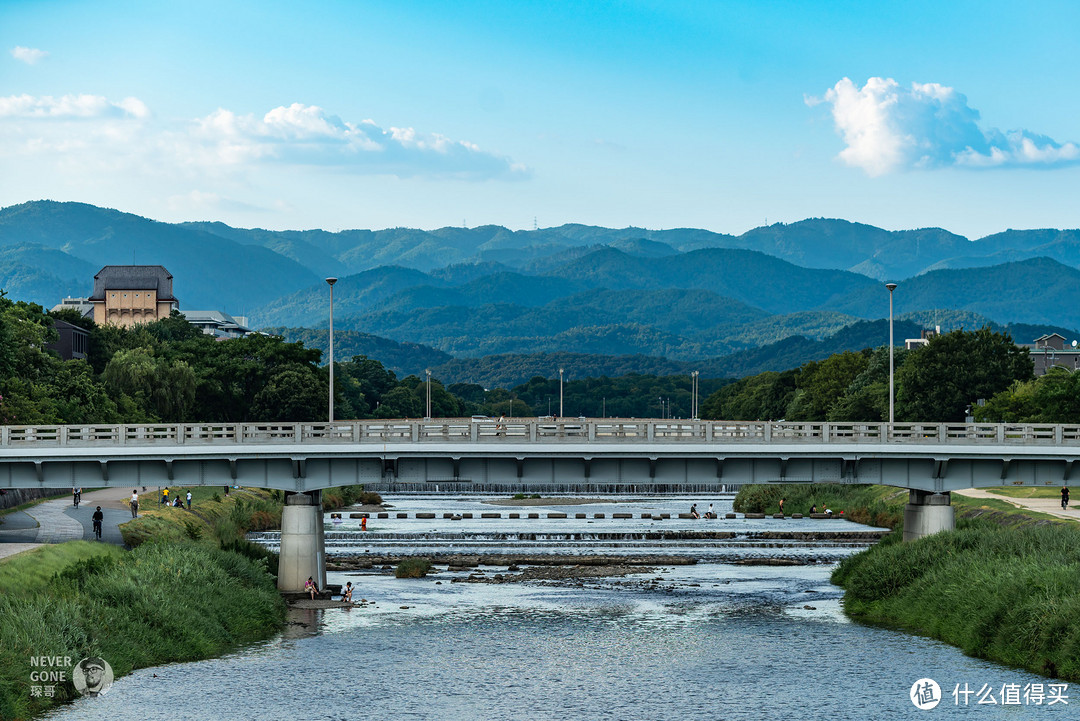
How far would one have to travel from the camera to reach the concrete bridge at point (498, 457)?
65188 millimetres

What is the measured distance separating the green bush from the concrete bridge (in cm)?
1259

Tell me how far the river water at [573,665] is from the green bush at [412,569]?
4793mm

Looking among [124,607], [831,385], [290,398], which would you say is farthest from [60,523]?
[831,385]

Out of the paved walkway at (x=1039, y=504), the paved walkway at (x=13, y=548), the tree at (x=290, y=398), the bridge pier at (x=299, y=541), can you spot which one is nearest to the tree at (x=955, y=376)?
the paved walkway at (x=1039, y=504)

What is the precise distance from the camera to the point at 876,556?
69.2m

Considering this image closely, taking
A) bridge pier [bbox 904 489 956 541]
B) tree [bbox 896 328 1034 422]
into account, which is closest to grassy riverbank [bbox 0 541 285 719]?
bridge pier [bbox 904 489 956 541]

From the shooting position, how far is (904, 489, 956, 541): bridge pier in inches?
2724

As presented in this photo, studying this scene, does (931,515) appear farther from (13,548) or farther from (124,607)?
(13,548)

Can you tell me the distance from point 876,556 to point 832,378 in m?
129

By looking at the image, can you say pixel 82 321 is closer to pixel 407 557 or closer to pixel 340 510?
pixel 340 510

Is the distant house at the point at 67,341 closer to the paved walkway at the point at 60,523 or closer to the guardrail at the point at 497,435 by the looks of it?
the paved walkway at the point at 60,523

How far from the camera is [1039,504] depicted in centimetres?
9506

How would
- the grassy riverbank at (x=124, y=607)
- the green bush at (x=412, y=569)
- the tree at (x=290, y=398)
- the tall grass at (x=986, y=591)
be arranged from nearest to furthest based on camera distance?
the grassy riverbank at (x=124, y=607), the tall grass at (x=986, y=591), the green bush at (x=412, y=569), the tree at (x=290, y=398)

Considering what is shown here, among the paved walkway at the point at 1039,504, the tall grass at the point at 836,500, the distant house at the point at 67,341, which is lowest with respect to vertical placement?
the tall grass at the point at 836,500
